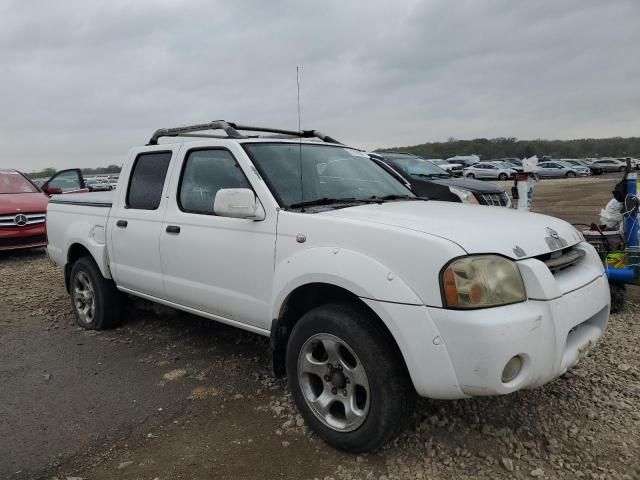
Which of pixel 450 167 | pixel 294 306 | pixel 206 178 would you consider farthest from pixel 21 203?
pixel 450 167

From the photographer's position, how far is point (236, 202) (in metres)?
3.05

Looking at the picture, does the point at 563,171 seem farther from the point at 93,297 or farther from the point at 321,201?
the point at 321,201

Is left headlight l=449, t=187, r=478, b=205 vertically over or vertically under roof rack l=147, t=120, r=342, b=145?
under

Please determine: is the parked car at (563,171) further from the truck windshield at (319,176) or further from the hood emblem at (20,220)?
the truck windshield at (319,176)

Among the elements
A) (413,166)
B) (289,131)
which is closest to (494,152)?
(413,166)

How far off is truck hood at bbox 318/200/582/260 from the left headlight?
515 cm

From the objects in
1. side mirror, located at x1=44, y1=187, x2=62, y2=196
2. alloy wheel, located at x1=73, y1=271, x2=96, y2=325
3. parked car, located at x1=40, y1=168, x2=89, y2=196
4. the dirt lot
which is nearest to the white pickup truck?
the dirt lot

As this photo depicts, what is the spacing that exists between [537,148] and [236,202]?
85401mm

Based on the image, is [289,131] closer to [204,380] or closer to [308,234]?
[308,234]

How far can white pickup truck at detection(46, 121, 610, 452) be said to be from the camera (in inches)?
92.4

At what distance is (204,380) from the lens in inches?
152

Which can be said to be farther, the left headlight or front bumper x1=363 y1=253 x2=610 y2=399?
the left headlight

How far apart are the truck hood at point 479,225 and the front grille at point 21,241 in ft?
27.6

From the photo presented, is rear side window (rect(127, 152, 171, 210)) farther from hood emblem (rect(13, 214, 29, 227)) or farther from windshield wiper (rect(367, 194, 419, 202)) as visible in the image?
hood emblem (rect(13, 214, 29, 227))
